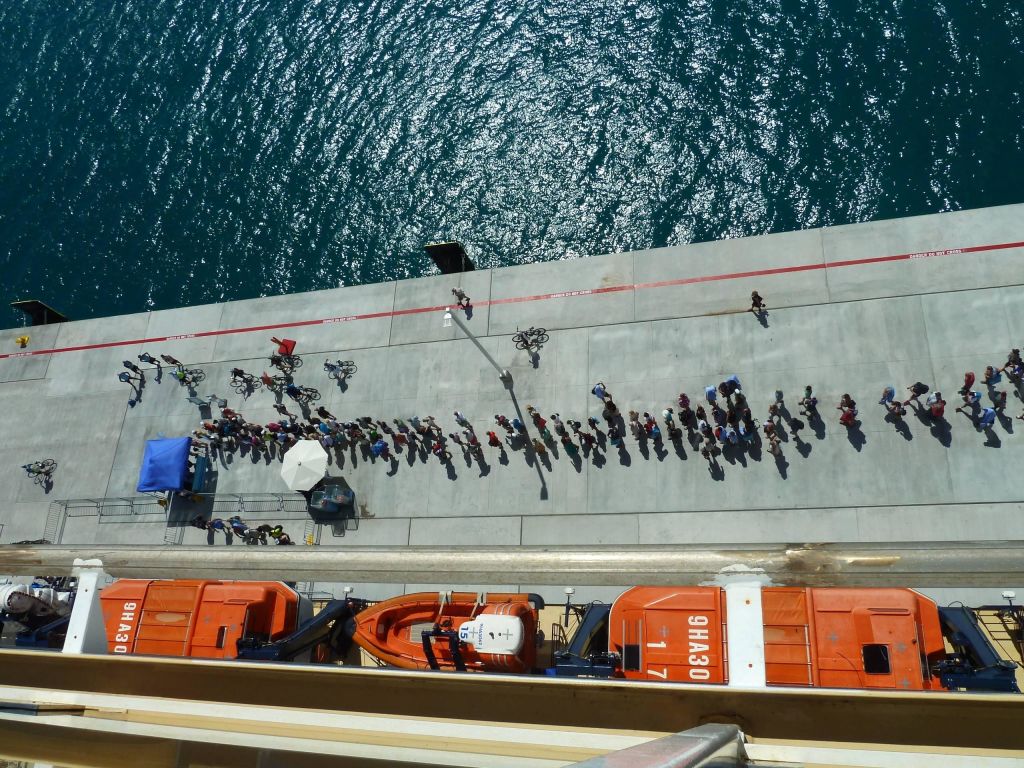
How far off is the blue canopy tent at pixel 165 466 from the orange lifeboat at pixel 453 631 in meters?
10.1

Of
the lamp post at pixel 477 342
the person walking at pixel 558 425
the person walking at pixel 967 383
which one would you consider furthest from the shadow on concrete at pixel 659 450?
the person walking at pixel 967 383

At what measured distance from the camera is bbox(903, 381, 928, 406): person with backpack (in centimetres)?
1889

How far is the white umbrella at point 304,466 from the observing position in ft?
73.1

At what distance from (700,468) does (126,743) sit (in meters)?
17.3

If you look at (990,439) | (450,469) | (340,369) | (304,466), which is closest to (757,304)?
A: (990,439)

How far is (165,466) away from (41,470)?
696cm

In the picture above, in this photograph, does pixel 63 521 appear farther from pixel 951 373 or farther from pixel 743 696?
pixel 951 373

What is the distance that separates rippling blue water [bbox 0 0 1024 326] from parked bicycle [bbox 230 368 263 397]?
723cm

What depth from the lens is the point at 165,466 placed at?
24.0m

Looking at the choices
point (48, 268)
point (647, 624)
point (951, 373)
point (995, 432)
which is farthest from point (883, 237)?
point (48, 268)

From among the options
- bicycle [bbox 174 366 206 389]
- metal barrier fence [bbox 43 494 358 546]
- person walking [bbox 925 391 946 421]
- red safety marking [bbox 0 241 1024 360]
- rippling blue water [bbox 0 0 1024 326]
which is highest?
rippling blue water [bbox 0 0 1024 326]

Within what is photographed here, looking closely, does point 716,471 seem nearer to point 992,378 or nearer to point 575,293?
point 575,293

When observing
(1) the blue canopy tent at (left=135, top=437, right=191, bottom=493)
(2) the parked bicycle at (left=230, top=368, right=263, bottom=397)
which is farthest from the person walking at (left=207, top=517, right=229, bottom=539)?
(2) the parked bicycle at (left=230, top=368, right=263, bottom=397)

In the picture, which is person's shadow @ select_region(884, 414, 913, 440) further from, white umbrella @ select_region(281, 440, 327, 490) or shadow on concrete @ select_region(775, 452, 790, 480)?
white umbrella @ select_region(281, 440, 327, 490)
